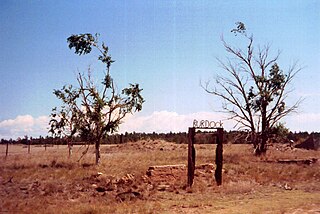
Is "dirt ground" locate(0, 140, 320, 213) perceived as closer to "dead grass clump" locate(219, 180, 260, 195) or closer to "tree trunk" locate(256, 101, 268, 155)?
"dead grass clump" locate(219, 180, 260, 195)

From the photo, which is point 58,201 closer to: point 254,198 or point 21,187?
point 21,187

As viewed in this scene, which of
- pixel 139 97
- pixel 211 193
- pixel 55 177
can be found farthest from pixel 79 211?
pixel 139 97

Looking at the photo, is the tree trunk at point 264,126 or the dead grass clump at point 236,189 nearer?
the dead grass clump at point 236,189

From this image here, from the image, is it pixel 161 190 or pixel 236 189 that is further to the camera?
pixel 161 190

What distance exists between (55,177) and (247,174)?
10.2 m

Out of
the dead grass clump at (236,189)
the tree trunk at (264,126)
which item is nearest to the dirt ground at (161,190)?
the dead grass clump at (236,189)

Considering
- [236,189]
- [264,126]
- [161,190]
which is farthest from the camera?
[264,126]

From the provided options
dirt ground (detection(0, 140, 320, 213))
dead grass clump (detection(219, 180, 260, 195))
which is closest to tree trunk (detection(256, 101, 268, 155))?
dirt ground (detection(0, 140, 320, 213))

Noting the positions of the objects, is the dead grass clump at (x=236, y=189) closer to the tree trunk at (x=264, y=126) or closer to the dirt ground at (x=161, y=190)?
the dirt ground at (x=161, y=190)

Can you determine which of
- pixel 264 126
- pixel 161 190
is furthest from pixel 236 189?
pixel 264 126

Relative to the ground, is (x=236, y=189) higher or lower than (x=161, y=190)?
higher

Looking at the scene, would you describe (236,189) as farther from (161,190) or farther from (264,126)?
(264,126)

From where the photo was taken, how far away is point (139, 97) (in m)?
24.8

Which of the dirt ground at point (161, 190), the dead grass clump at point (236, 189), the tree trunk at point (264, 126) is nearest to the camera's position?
the dirt ground at point (161, 190)
